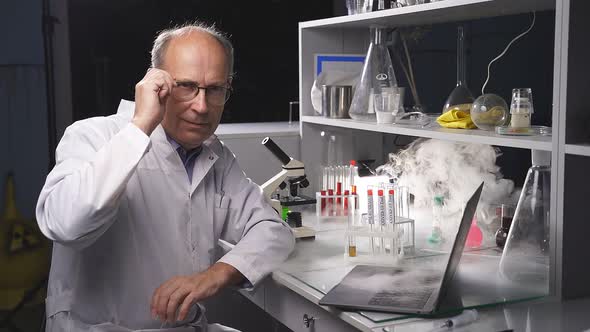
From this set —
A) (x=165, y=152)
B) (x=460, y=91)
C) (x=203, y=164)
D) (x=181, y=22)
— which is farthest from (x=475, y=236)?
(x=181, y=22)

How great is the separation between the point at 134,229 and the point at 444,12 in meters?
1.15

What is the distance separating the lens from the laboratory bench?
1352 mm

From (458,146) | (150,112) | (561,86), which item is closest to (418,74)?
(458,146)

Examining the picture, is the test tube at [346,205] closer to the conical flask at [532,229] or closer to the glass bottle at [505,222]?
the glass bottle at [505,222]

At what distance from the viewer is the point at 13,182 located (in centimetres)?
342

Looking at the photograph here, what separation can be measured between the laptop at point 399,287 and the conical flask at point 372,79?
0.85m

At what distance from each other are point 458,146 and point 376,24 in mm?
643

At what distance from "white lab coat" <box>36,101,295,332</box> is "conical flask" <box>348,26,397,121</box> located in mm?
713

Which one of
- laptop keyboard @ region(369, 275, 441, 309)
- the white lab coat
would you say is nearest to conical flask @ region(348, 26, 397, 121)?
the white lab coat

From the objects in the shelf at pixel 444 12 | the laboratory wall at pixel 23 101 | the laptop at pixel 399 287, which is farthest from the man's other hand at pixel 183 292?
the laboratory wall at pixel 23 101

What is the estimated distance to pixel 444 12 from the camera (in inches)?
79.0

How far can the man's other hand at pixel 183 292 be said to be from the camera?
152 cm

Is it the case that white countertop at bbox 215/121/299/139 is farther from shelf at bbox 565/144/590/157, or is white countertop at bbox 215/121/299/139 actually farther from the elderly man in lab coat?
shelf at bbox 565/144/590/157

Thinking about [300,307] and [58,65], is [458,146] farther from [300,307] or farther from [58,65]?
[58,65]
